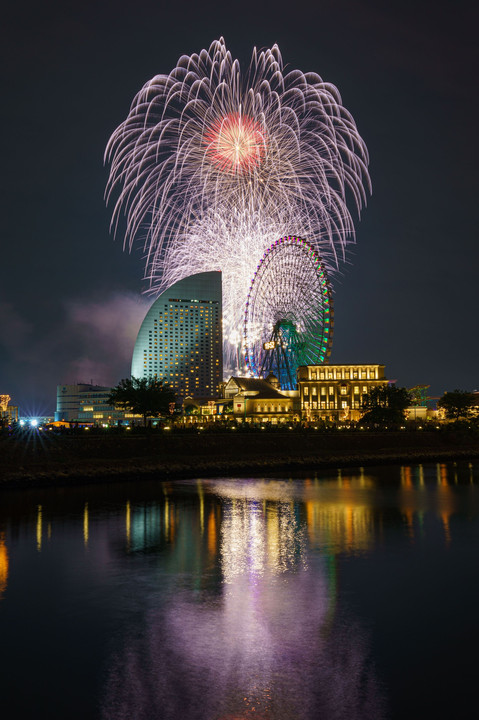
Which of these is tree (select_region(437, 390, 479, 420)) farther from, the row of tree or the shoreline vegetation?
the shoreline vegetation

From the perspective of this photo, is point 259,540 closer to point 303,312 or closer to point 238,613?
point 238,613

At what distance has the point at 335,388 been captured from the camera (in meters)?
148

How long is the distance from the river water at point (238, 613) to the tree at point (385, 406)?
73.0 m

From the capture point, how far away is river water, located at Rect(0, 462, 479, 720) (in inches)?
515

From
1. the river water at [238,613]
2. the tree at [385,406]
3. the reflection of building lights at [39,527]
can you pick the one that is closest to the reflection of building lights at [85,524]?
the river water at [238,613]

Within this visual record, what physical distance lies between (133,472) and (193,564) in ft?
110

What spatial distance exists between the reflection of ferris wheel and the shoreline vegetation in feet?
52.8

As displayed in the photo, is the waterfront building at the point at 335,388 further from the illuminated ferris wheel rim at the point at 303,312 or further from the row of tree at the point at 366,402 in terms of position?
the illuminated ferris wheel rim at the point at 303,312

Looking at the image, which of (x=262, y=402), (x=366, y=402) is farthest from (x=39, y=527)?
(x=366, y=402)

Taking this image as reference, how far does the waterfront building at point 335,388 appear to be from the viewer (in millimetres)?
146500

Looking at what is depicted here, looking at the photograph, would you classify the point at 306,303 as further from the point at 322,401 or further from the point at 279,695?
the point at 279,695

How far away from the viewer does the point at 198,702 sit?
12.7 metres

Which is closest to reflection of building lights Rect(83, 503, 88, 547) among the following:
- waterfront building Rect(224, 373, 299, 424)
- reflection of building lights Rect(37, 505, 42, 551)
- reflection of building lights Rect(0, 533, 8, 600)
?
reflection of building lights Rect(37, 505, 42, 551)

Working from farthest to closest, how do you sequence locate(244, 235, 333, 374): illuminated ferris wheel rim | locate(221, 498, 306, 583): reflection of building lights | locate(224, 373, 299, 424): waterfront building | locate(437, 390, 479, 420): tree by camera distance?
locate(437, 390, 479, 420): tree, locate(224, 373, 299, 424): waterfront building, locate(244, 235, 333, 374): illuminated ferris wheel rim, locate(221, 498, 306, 583): reflection of building lights
